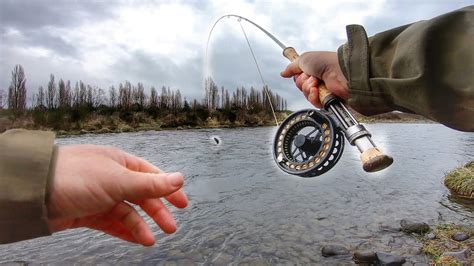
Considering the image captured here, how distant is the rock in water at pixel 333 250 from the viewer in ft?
17.1

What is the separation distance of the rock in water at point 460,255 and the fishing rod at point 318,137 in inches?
153

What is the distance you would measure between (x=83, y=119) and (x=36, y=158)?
3053 cm

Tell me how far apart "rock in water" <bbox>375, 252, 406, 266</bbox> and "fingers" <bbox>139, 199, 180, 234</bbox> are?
4.19m

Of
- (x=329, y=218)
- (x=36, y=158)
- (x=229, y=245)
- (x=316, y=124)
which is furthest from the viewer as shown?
(x=329, y=218)

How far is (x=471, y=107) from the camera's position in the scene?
1.47 metres

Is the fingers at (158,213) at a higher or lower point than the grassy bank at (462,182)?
higher

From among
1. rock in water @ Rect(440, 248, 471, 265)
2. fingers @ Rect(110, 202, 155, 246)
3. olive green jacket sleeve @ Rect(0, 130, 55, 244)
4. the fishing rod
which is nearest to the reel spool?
the fishing rod

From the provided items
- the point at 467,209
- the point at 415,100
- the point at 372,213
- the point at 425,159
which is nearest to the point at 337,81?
the point at 415,100

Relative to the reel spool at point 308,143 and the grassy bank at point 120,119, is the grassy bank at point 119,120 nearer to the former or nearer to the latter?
Result: the grassy bank at point 120,119

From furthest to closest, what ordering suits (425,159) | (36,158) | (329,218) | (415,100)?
(425,159) → (329,218) → (415,100) → (36,158)

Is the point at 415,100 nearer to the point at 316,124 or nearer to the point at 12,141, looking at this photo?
the point at 316,124

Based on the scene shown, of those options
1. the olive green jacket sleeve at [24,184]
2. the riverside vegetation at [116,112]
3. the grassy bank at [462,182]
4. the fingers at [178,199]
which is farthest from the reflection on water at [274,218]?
the riverside vegetation at [116,112]

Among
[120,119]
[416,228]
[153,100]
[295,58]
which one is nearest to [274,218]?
[416,228]

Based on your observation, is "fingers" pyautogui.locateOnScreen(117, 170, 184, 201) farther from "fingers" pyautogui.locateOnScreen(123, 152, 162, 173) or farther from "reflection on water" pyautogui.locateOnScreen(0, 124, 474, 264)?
"reflection on water" pyautogui.locateOnScreen(0, 124, 474, 264)
